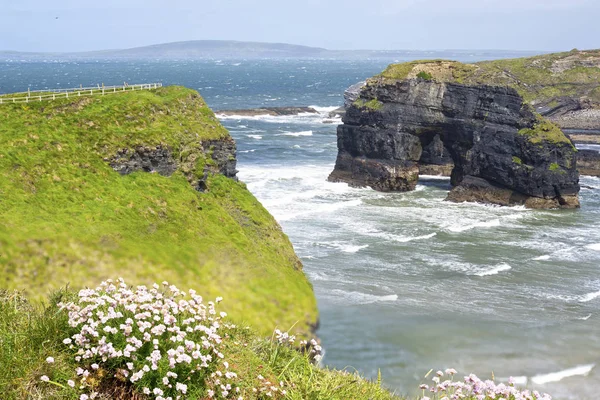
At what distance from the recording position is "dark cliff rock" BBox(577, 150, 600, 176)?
82.4m

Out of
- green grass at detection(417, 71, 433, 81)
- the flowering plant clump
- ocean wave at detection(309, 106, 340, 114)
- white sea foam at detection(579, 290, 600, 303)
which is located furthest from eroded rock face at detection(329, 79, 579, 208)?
ocean wave at detection(309, 106, 340, 114)

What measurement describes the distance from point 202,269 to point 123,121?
1209 centimetres

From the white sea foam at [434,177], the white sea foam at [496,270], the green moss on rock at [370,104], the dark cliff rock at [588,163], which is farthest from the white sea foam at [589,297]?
the dark cliff rock at [588,163]

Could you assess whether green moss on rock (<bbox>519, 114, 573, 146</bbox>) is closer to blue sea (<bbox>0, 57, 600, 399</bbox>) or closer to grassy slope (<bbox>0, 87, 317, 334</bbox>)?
blue sea (<bbox>0, 57, 600, 399</bbox>)

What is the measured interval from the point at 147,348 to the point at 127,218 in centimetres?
2108

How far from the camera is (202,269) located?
30047 millimetres

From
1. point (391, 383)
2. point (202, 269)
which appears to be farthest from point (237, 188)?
point (391, 383)

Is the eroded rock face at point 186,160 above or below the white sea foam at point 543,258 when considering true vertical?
above

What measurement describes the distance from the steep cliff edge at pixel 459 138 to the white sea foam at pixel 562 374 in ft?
120

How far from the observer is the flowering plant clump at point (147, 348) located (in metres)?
10.4

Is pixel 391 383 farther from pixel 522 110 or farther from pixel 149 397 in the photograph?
pixel 522 110

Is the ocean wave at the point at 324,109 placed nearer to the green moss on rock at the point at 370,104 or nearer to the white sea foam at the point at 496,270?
the green moss on rock at the point at 370,104

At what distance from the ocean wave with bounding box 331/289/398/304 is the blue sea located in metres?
0.12

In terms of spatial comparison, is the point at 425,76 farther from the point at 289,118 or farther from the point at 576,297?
the point at 289,118
